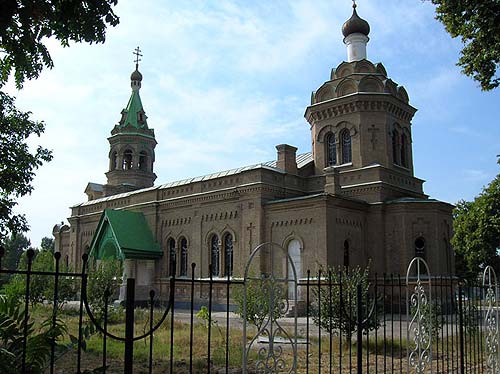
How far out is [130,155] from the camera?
36.2 meters

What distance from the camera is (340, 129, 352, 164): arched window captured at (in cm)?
2482

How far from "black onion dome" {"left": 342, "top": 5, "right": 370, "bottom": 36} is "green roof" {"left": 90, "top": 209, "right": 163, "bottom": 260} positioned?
50.5 feet

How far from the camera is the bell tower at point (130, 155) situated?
1410 inches

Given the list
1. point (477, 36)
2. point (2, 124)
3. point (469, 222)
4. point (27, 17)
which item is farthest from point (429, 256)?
point (27, 17)

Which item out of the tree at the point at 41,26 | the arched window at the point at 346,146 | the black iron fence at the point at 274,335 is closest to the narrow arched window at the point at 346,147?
the arched window at the point at 346,146

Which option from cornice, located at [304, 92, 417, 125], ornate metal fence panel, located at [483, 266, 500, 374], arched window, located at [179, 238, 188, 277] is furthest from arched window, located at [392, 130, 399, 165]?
ornate metal fence panel, located at [483, 266, 500, 374]

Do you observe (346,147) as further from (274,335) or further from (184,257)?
(274,335)

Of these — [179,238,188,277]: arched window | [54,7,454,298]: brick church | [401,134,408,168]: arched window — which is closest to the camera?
[54,7,454,298]: brick church

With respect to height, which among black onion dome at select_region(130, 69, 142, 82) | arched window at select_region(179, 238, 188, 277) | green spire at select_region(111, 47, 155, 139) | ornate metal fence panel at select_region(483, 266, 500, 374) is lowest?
ornate metal fence panel at select_region(483, 266, 500, 374)

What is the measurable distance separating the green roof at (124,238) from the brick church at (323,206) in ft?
0.21

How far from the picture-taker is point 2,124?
41.3 ft

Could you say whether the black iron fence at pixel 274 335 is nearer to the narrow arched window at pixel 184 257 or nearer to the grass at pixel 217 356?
the grass at pixel 217 356

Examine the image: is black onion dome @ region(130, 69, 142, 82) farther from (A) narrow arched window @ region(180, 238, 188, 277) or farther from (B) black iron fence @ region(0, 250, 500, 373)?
(B) black iron fence @ region(0, 250, 500, 373)

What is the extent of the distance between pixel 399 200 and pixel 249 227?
6.88 meters
